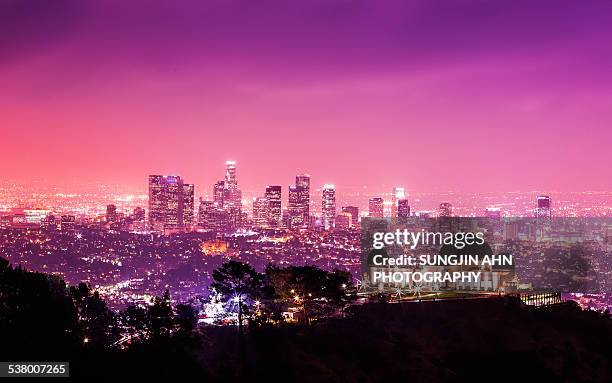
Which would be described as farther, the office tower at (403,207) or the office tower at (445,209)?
the office tower at (403,207)

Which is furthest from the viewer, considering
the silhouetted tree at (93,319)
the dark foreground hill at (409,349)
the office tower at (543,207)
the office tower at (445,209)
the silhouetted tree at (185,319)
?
the office tower at (445,209)

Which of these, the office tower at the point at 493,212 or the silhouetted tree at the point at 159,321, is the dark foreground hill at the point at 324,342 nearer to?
the silhouetted tree at the point at 159,321

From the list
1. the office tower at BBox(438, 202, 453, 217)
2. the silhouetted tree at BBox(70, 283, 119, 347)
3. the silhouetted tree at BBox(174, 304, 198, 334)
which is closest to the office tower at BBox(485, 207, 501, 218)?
the office tower at BBox(438, 202, 453, 217)

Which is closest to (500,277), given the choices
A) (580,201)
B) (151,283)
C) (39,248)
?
(151,283)

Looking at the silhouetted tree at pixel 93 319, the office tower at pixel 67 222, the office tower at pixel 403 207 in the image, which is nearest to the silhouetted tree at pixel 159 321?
the silhouetted tree at pixel 93 319

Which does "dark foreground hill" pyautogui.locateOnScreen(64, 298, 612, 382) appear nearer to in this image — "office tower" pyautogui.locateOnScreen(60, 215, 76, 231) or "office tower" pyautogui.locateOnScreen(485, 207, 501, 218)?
"office tower" pyautogui.locateOnScreen(485, 207, 501, 218)

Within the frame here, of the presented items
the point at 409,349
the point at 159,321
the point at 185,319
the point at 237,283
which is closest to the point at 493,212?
the point at 409,349

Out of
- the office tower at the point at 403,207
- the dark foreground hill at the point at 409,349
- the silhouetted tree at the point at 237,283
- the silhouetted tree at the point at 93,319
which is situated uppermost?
the office tower at the point at 403,207
